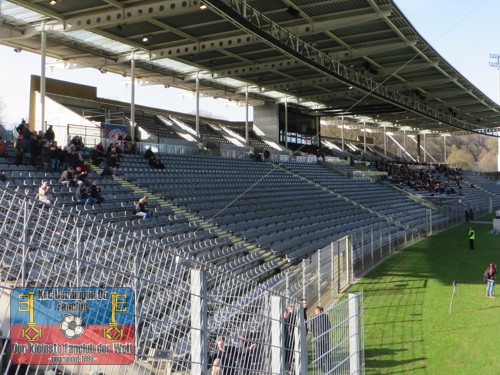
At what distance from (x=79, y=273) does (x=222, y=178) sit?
53.4 ft

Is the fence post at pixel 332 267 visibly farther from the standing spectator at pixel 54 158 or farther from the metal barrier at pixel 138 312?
the metal barrier at pixel 138 312

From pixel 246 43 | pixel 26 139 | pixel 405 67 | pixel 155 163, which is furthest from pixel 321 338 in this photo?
pixel 405 67

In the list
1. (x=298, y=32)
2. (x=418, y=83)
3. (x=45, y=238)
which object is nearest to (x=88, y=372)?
(x=45, y=238)

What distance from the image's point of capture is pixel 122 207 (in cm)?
1207

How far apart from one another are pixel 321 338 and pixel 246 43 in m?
16.7

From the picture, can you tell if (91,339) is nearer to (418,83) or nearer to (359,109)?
(418,83)

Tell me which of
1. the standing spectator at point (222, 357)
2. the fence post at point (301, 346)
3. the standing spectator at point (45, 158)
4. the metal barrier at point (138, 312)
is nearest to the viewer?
the metal barrier at point (138, 312)

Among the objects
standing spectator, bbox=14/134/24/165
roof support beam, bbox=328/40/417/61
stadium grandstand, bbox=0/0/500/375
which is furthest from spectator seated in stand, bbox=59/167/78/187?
roof support beam, bbox=328/40/417/61

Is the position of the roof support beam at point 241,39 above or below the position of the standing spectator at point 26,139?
above

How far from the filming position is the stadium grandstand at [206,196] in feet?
10.6

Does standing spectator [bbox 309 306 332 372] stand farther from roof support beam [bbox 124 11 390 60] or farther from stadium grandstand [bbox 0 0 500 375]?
roof support beam [bbox 124 11 390 60]

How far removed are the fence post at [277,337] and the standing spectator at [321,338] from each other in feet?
2.68

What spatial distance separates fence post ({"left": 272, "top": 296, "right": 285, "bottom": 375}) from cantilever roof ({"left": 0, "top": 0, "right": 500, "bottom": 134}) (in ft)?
36.6

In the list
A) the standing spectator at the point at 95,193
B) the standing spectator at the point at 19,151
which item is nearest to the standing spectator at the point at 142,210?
the standing spectator at the point at 95,193
